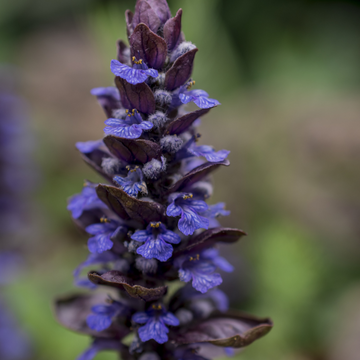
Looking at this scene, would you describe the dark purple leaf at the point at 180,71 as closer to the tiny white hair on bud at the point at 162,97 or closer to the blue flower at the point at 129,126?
the tiny white hair on bud at the point at 162,97

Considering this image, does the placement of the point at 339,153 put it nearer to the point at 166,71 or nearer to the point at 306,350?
the point at 306,350

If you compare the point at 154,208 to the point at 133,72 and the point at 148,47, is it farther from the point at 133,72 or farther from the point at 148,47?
the point at 148,47

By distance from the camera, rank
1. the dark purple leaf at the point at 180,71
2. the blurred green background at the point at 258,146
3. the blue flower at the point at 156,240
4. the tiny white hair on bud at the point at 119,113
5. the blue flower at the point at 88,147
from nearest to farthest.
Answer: the blue flower at the point at 156,240 → the dark purple leaf at the point at 180,71 → the tiny white hair on bud at the point at 119,113 → the blue flower at the point at 88,147 → the blurred green background at the point at 258,146

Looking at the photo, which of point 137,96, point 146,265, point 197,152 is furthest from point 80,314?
point 137,96

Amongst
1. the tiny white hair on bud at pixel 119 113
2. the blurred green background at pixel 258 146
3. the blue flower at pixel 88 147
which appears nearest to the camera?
the tiny white hair on bud at pixel 119 113

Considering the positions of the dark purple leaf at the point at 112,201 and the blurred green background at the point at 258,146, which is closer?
the dark purple leaf at the point at 112,201

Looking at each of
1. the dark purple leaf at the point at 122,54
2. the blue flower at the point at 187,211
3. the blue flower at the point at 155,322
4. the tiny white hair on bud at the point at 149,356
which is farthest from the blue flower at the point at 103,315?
the dark purple leaf at the point at 122,54

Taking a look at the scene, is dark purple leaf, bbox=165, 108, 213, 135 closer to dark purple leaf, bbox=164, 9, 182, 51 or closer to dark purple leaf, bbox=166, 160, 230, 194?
dark purple leaf, bbox=166, 160, 230, 194

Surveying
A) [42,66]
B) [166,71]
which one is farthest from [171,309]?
[42,66]

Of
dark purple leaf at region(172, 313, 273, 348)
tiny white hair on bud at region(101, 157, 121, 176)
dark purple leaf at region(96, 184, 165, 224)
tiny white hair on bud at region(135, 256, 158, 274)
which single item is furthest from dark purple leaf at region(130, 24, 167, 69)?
dark purple leaf at region(172, 313, 273, 348)
